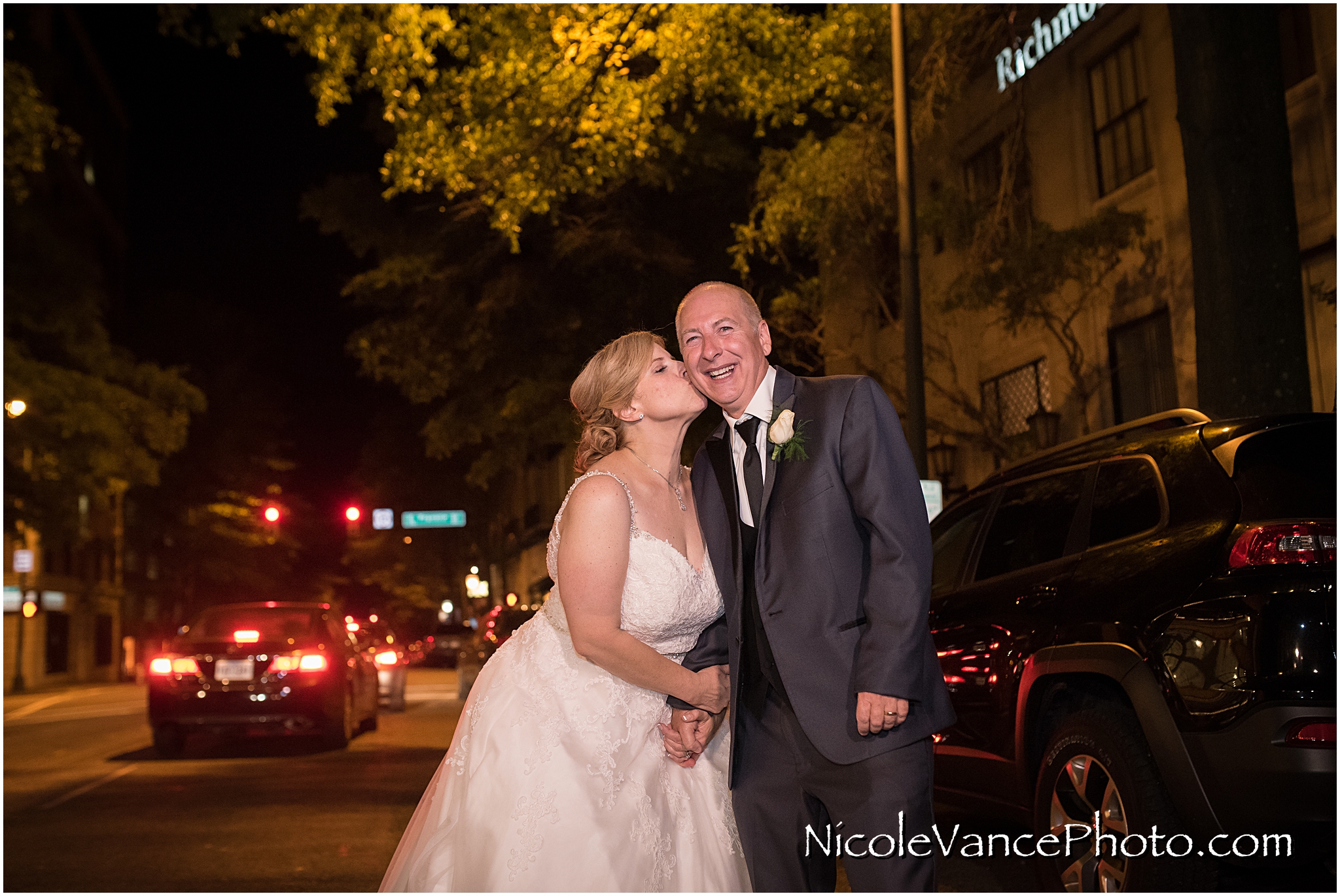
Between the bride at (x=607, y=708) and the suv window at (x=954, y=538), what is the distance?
267 cm

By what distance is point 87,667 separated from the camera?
49812 millimetres

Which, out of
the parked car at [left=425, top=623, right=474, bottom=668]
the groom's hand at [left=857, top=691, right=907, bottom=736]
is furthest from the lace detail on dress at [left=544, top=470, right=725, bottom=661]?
the parked car at [left=425, top=623, right=474, bottom=668]

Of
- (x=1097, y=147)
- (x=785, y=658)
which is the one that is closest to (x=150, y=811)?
(x=785, y=658)

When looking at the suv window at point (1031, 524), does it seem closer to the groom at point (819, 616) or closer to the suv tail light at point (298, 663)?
the groom at point (819, 616)

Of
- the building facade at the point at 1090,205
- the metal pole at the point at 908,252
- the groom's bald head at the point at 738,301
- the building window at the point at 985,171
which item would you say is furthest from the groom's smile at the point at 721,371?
the building window at the point at 985,171

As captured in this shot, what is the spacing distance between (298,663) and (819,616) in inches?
416

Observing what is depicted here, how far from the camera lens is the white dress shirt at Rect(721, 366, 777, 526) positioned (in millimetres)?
3666

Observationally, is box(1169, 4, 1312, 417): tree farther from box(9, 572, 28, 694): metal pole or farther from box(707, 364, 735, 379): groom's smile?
box(9, 572, 28, 694): metal pole

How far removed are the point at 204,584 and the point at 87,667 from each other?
539 cm

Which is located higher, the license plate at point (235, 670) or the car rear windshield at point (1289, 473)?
the car rear windshield at point (1289, 473)

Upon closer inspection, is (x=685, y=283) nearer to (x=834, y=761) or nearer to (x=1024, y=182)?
(x=1024, y=182)

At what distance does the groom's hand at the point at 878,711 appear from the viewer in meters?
3.26

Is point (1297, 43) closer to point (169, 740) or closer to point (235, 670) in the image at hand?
point (235, 670)

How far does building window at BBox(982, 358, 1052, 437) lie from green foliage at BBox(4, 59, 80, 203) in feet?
46.6
